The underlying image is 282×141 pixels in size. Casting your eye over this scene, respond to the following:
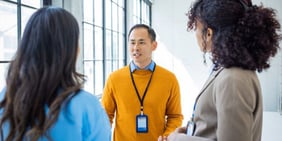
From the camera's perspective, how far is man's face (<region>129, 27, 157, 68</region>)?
2096 mm

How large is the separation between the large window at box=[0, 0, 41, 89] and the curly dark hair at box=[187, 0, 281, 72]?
131 cm

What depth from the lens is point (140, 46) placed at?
83.5 inches

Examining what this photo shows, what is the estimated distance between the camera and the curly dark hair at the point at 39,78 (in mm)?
862

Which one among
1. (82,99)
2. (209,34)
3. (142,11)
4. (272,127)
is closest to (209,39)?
(209,34)

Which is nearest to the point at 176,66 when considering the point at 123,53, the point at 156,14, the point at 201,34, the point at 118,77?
the point at 156,14

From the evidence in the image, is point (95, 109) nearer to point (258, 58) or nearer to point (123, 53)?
point (258, 58)

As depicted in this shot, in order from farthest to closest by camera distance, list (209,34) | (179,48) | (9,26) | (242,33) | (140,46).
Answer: (179,48) → (140,46) → (9,26) → (209,34) → (242,33)

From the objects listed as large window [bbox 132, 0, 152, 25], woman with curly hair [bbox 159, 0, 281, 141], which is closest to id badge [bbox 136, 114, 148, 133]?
woman with curly hair [bbox 159, 0, 281, 141]

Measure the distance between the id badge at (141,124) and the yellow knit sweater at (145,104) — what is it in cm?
2

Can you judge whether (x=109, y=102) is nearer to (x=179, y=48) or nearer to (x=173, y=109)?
(x=173, y=109)

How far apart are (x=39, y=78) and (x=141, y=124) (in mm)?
1171

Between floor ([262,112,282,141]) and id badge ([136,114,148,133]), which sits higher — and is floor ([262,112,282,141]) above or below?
below

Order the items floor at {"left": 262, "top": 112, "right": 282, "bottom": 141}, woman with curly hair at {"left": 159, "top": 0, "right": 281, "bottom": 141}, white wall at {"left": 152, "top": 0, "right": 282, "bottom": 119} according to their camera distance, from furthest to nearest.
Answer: white wall at {"left": 152, "top": 0, "right": 282, "bottom": 119} → floor at {"left": 262, "top": 112, "right": 282, "bottom": 141} → woman with curly hair at {"left": 159, "top": 0, "right": 281, "bottom": 141}

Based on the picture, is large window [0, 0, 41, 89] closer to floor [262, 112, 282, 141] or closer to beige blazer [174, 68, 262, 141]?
beige blazer [174, 68, 262, 141]
